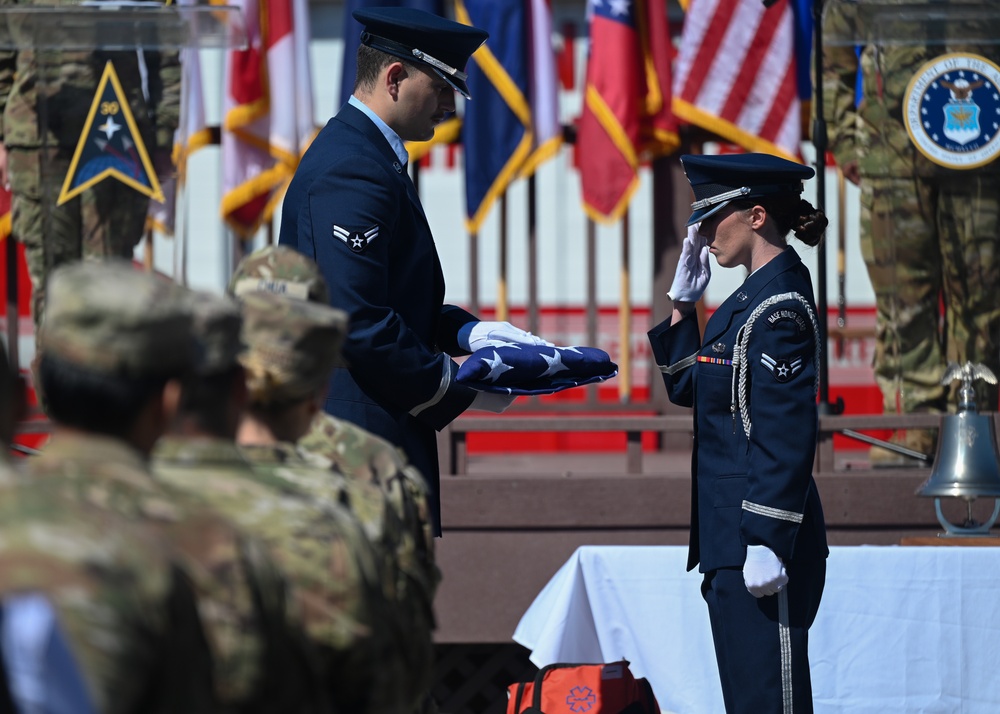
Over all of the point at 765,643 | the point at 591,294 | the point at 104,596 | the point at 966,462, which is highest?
the point at 104,596

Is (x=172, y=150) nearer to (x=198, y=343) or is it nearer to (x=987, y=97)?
(x=987, y=97)

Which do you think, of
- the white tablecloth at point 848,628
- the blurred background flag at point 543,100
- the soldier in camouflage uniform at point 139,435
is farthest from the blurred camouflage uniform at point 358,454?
the blurred background flag at point 543,100

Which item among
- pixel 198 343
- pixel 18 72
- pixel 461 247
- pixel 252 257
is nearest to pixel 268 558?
pixel 198 343

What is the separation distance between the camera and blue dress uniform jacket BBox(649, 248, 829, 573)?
3.53 m

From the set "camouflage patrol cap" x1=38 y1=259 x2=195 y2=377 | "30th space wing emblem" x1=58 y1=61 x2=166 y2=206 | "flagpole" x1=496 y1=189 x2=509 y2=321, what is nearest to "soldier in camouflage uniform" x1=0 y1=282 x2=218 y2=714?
"camouflage patrol cap" x1=38 y1=259 x2=195 y2=377

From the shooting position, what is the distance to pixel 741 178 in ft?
12.3

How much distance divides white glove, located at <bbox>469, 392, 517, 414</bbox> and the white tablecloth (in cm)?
136

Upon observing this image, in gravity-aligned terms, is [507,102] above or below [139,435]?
above

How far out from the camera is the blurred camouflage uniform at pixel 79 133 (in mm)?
5855

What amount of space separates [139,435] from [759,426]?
83.8 inches

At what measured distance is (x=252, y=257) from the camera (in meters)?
2.52

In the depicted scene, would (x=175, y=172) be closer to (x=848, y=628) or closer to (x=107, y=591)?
(x=848, y=628)

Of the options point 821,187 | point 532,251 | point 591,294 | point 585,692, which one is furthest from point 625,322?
point 585,692

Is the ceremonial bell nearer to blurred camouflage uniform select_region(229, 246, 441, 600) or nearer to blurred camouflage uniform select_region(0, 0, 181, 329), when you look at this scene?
blurred camouflage uniform select_region(229, 246, 441, 600)
